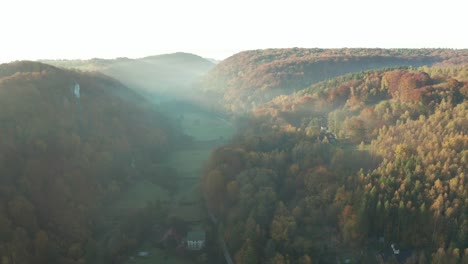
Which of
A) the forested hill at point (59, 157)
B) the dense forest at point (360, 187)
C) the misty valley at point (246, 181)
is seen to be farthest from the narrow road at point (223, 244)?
the forested hill at point (59, 157)

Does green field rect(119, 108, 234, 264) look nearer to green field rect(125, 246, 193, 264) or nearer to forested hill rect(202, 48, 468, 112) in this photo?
green field rect(125, 246, 193, 264)

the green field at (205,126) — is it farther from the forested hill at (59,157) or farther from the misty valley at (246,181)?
the forested hill at (59,157)

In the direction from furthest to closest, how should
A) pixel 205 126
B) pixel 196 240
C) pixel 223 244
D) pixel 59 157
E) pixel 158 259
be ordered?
1. pixel 205 126
2. pixel 59 157
3. pixel 196 240
4. pixel 223 244
5. pixel 158 259

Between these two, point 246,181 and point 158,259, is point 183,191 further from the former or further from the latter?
point 158,259

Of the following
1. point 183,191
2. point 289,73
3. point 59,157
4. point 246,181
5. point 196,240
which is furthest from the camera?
point 289,73

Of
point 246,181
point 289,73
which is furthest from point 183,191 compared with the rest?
point 289,73

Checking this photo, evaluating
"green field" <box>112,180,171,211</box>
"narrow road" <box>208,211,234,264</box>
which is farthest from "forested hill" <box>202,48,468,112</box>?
"narrow road" <box>208,211,234,264</box>

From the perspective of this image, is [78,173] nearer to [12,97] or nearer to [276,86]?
[12,97]

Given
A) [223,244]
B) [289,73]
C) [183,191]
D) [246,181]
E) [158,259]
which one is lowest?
[158,259]
